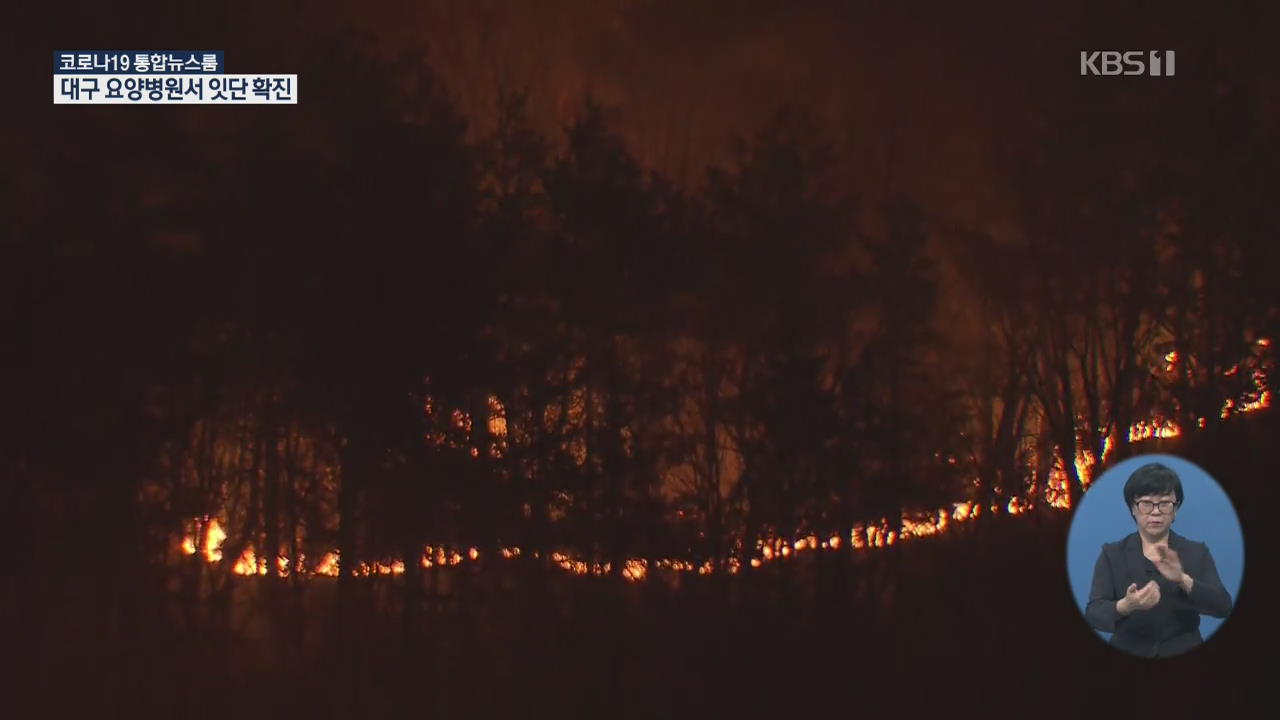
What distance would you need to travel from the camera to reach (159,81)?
2169cm

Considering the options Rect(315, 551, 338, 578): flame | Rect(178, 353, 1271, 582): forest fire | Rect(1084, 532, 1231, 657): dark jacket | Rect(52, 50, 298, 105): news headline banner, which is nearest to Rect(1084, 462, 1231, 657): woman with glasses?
Rect(1084, 532, 1231, 657): dark jacket

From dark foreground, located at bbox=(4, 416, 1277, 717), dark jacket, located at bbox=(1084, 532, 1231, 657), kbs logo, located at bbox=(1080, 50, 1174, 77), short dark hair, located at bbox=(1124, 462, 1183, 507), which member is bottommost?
dark foreground, located at bbox=(4, 416, 1277, 717)

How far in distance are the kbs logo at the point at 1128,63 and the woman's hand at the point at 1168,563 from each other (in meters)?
21.5

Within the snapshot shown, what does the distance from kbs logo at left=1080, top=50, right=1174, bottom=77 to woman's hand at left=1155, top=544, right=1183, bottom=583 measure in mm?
21457

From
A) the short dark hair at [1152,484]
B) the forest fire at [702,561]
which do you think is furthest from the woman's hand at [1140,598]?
the forest fire at [702,561]

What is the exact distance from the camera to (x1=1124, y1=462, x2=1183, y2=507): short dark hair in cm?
1357

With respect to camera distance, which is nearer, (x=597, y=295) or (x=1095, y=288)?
(x=597, y=295)

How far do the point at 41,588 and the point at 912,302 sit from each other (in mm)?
21475

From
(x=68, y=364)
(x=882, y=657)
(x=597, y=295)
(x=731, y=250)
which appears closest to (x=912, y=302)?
(x=731, y=250)

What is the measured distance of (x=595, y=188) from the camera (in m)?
26.0

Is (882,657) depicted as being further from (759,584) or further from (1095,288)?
(1095,288)

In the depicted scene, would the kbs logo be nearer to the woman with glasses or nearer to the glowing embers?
the glowing embers

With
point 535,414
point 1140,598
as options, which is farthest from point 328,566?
point 1140,598

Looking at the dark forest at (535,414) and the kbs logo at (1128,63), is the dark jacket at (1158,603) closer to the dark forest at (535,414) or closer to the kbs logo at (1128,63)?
the dark forest at (535,414)
